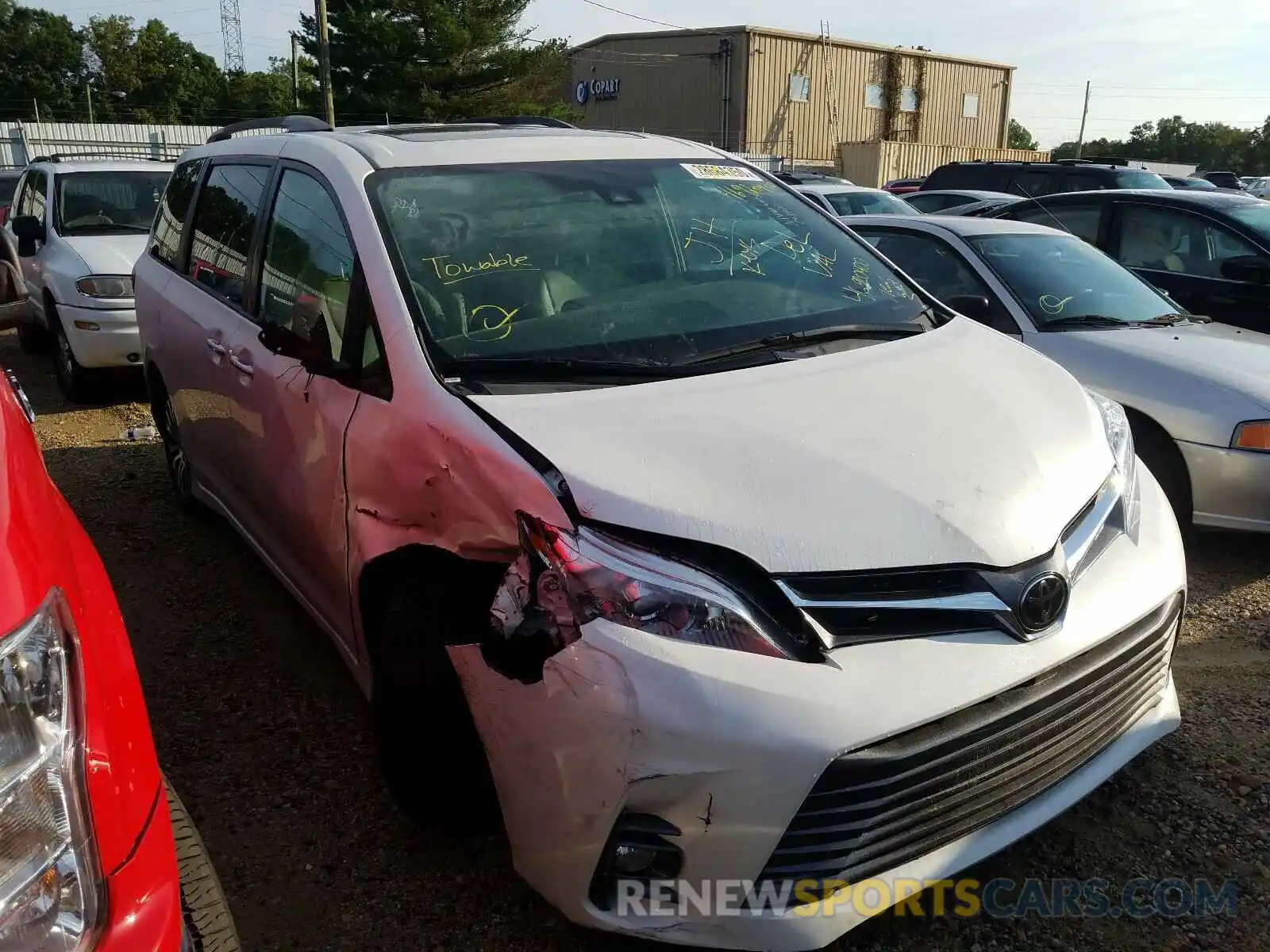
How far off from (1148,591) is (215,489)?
137 inches

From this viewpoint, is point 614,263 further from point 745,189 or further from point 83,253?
point 83,253

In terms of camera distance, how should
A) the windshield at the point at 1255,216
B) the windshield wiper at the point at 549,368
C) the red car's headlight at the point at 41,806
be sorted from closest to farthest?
the red car's headlight at the point at 41,806, the windshield wiper at the point at 549,368, the windshield at the point at 1255,216

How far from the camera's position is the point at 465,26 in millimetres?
30875

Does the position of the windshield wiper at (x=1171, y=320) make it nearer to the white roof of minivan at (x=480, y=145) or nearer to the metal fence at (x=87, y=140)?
the white roof of minivan at (x=480, y=145)

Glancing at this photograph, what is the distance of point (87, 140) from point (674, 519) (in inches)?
1128

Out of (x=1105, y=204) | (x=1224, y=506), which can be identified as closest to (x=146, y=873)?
(x=1224, y=506)

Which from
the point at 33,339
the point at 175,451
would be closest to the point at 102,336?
the point at 175,451

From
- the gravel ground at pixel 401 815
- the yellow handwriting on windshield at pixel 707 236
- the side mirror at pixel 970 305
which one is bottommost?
the gravel ground at pixel 401 815

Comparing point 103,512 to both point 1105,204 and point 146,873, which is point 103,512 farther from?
point 1105,204

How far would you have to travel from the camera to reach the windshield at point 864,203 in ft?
41.4

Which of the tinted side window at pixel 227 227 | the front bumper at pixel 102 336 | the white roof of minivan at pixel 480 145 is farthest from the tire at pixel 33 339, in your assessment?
the white roof of minivan at pixel 480 145

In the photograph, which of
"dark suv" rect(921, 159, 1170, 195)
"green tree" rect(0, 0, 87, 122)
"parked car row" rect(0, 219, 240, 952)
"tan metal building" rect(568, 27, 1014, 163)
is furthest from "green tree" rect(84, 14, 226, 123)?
"parked car row" rect(0, 219, 240, 952)

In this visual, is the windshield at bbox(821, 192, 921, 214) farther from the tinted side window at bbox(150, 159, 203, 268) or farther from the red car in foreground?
the red car in foreground

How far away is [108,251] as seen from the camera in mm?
7371
